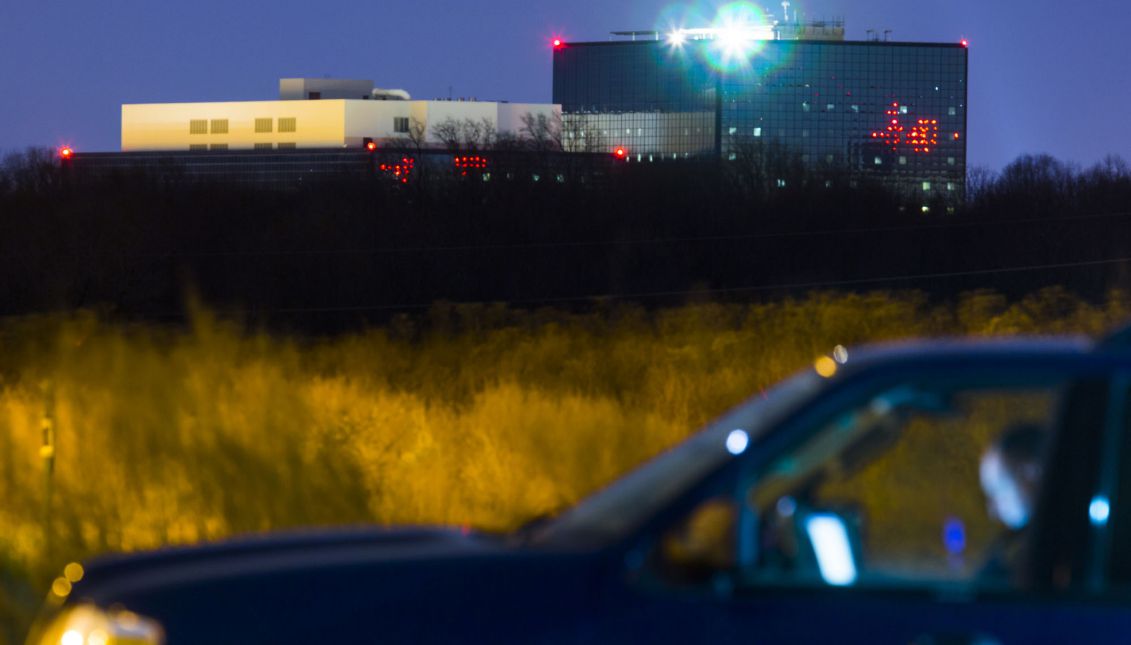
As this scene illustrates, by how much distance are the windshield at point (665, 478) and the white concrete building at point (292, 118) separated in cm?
9518

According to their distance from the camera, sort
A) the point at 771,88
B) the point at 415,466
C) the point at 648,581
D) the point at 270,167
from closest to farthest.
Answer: the point at 648,581 → the point at 415,466 → the point at 270,167 → the point at 771,88

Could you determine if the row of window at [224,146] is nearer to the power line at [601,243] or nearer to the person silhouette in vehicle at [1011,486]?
the power line at [601,243]

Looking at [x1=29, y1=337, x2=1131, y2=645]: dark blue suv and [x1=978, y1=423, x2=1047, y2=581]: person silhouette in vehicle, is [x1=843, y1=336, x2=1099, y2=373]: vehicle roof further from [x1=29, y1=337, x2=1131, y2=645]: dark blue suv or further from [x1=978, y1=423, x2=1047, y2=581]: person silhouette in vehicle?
[x1=978, y1=423, x2=1047, y2=581]: person silhouette in vehicle

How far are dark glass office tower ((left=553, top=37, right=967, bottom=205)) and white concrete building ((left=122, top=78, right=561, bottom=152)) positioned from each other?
27.7m

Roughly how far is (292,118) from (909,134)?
55.4 m

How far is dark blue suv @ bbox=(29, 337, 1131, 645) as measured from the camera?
109 inches

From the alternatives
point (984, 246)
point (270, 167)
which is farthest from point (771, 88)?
point (984, 246)

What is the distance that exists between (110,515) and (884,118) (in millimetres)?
133510

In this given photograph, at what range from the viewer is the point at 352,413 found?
10.3 m

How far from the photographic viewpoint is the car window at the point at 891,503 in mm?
2805

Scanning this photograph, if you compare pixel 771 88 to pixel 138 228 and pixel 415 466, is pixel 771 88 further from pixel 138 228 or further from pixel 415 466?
pixel 415 466

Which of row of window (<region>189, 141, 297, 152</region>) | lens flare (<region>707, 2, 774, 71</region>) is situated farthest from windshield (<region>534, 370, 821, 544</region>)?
lens flare (<region>707, 2, 774, 71</region>)

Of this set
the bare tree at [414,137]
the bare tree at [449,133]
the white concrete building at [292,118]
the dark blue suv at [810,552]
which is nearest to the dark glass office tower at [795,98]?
the white concrete building at [292,118]

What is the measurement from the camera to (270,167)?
107 metres
